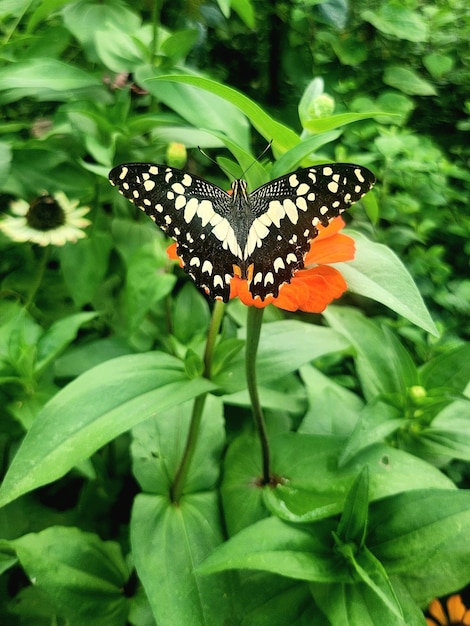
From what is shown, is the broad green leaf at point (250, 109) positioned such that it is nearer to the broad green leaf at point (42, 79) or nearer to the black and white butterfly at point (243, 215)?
the black and white butterfly at point (243, 215)

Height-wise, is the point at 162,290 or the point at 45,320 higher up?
the point at 162,290

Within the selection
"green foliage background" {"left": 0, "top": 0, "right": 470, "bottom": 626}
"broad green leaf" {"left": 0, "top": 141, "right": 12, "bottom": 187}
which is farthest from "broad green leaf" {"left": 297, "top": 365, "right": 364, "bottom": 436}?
"broad green leaf" {"left": 0, "top": 141, "right": 12, "bottom": 187}

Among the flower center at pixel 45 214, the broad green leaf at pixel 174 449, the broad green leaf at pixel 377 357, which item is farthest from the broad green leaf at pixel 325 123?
the flower center at pixel 45 214

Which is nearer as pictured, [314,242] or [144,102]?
[314,242]

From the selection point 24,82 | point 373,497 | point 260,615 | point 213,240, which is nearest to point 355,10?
point 24,82

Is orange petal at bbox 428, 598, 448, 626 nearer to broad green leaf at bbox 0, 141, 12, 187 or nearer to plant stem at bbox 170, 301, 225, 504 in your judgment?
plant stem at bbox 170, 301, 225, 504

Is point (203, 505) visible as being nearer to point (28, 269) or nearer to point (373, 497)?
point (373, 497)
